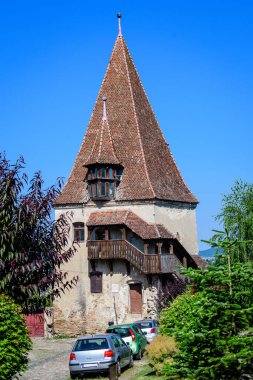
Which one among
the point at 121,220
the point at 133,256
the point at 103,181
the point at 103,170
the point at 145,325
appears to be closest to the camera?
the point at 145,325

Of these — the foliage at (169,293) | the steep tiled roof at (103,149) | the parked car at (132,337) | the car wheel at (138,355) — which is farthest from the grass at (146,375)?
the steep tiled roof at (103,149)

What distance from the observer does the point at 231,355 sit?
32.1 feet

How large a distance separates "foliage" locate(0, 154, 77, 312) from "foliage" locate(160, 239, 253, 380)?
529 centimetres

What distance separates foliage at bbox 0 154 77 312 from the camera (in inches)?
561

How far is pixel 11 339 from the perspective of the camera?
1377 centimetres

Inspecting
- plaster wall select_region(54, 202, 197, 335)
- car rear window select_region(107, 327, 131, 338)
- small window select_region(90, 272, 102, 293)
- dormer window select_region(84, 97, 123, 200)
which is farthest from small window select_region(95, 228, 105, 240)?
car rear window select_region(107, 327, 131, 338)

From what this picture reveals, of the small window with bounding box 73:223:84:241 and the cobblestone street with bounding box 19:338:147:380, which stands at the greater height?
the small window with bounding box 73:223:84:241

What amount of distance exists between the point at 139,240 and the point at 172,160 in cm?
798

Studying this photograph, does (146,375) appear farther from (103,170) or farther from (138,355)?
(103,170)

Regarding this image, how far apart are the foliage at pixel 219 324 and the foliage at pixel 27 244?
5.29 m

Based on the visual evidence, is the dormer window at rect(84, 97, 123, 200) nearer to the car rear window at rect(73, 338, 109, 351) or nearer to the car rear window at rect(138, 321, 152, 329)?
the car rear window at rect(138, 321, 152, 329)

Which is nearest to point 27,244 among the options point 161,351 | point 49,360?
point 161,351

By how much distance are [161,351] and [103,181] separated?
20303 millimetres

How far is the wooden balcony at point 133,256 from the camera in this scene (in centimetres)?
3522
